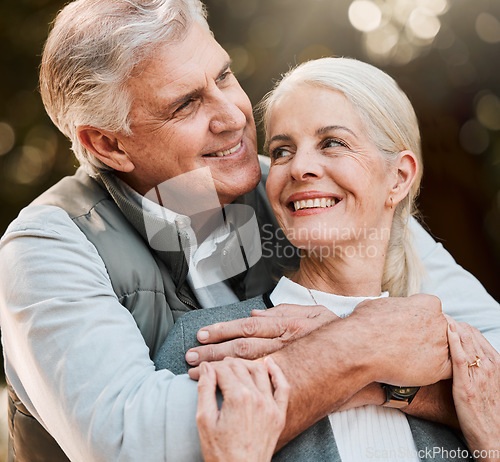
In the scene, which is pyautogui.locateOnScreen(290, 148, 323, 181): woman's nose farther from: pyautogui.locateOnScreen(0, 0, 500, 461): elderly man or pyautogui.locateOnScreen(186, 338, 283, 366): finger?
pyautogui.locateOnScreen(186, 338, 283, 366): finger

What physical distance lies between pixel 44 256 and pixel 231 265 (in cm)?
76

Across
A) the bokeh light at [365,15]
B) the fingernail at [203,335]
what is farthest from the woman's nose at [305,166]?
the bokeh light at [365,15]

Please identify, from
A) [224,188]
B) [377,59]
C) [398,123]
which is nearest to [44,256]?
[224,188]

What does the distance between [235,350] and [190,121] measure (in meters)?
0.92

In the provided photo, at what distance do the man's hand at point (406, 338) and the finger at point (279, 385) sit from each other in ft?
0.82

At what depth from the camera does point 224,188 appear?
80.7 inches

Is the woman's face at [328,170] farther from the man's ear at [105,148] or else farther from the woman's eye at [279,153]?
the man's ear at [105,148]

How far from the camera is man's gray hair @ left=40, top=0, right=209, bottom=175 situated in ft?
6.19

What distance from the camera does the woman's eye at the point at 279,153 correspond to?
1.92m

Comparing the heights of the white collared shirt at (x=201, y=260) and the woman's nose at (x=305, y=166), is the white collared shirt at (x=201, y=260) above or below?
below

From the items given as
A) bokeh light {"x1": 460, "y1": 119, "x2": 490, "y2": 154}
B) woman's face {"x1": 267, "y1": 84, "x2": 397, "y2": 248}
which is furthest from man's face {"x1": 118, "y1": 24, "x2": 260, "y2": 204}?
bokeh light {"x1": 460, "y1": 119, "x2": 490, "y2": 154}

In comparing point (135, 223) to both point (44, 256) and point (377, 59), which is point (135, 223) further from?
point (377, 59)

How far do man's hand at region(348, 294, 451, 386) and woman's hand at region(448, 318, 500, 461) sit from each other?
0.11 ft

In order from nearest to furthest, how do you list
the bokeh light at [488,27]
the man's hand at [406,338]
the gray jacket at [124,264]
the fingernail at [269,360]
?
the fingernail at [269,360]
the man's hand at [406,338]
the gray jacket at [124,264]
the bokeh light at [488,27]
